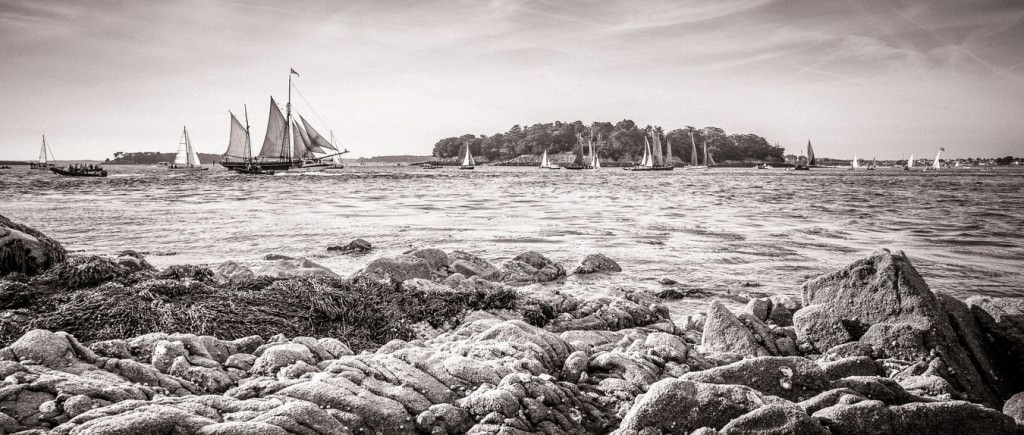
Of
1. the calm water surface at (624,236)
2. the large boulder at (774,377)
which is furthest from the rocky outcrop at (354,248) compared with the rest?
the large boulder at (774,377)

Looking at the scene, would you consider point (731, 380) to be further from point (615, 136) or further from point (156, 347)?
point (615, 136)

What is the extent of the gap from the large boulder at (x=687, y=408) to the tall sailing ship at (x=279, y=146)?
7153 centimetres

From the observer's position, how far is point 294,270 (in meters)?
7.82

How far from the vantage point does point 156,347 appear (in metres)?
3.74

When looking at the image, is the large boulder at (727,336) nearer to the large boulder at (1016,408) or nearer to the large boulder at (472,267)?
the large boulder at (1016,408)

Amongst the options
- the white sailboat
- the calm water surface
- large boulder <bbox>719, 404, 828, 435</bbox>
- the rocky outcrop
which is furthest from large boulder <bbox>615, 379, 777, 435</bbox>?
the white sailboat

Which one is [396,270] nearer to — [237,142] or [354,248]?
[354,248]

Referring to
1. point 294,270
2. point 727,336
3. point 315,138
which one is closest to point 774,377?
point 727,336

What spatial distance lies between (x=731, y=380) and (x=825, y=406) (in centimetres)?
51

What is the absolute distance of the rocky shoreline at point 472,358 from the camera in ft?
9.53

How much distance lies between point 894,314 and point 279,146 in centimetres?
7485

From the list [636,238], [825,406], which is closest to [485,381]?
[825,406]

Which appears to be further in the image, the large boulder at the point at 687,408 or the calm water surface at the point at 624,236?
the calm water surface at the point at 624,236

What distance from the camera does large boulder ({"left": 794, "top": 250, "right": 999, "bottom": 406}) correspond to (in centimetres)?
427
